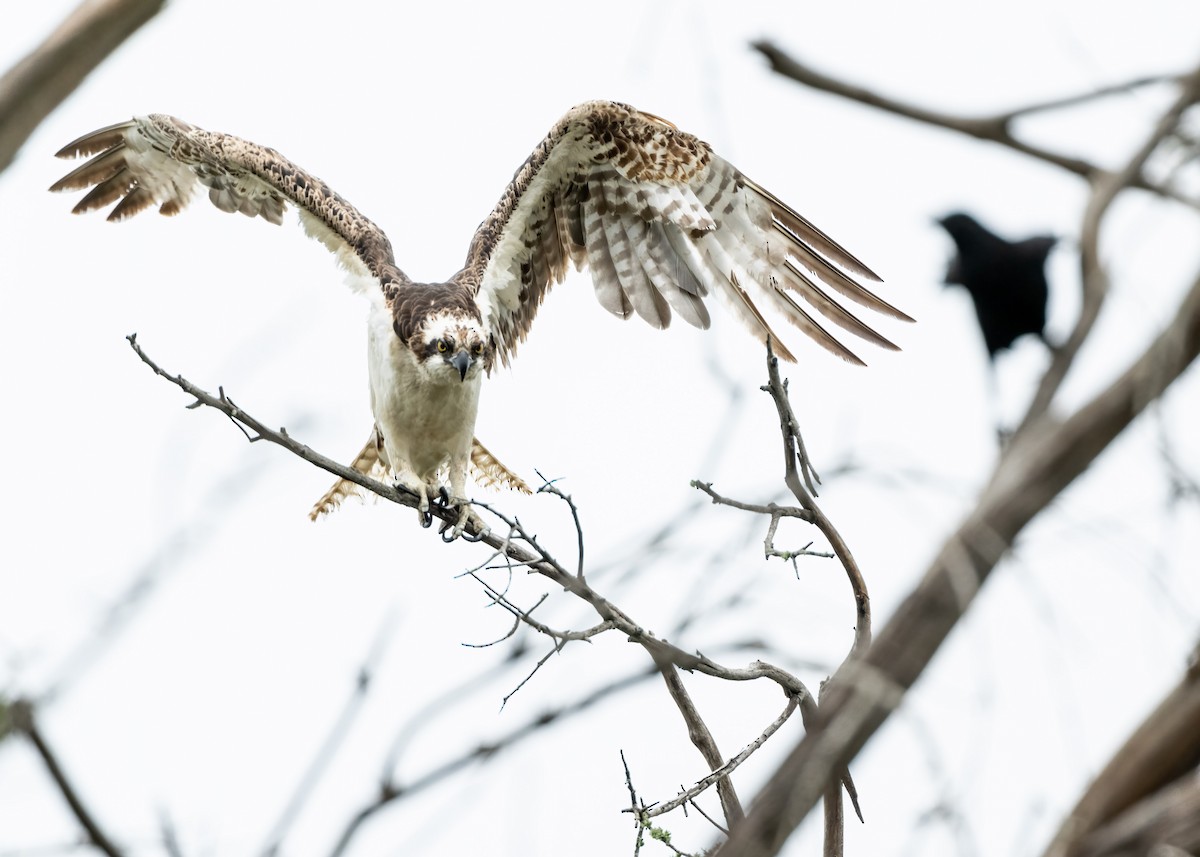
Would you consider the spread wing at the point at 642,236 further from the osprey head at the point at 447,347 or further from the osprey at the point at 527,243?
the osprey head at the point at 447,347

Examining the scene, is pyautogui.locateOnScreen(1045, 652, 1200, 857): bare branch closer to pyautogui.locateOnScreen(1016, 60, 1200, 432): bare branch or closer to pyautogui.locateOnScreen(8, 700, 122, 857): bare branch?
pyautogui.locateOnScreen(1016, 60, 1200, 432): bare branch

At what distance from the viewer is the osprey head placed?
6.17m

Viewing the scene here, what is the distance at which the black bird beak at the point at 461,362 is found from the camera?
6.16 m

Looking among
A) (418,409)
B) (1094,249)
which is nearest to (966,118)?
(1094,249)

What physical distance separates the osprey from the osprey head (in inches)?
1.2

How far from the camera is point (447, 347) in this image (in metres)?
6.17

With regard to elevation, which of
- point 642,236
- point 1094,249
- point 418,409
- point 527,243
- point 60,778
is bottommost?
point 60,778

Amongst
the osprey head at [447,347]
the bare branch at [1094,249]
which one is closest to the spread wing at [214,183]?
the osprey head at [447,347]

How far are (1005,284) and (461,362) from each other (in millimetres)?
4239

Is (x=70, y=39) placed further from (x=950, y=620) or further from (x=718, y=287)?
(x=718, y=287)

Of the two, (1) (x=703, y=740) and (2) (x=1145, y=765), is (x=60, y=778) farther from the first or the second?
(1) (x=703, y=740)

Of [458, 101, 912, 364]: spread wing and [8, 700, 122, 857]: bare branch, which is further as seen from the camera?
[458, 101, 912, 364]: spread wing

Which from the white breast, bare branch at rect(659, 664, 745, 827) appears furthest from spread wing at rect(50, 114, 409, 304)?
bare branch at rect(659, 664, 745, 827)

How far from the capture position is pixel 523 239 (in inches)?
295
